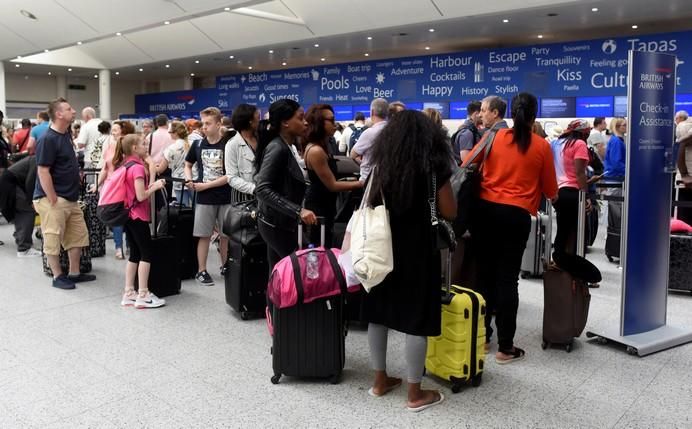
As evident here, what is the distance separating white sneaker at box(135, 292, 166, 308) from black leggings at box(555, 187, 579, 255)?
335 centimetres

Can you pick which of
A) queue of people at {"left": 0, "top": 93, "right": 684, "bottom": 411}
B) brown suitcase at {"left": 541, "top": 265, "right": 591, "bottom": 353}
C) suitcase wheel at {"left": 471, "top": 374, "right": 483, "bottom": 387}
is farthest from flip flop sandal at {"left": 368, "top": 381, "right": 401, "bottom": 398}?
brown suitcase at {"left": 541, "top": 265, "right": 591, "bottom": 353}

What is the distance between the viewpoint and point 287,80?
60.9ft

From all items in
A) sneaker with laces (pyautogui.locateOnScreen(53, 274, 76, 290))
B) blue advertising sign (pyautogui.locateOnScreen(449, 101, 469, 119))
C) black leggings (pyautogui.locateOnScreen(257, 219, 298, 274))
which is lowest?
sneaker with laces (pyautogui.locateOnScreen(53, 274, 76, 290))

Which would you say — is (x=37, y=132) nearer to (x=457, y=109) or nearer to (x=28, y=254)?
(x=28, y=254)

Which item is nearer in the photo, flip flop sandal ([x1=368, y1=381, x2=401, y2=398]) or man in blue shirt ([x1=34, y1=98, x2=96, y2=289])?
flip flop sandal ([x1=368, y1=381, x2=401, y2=398])

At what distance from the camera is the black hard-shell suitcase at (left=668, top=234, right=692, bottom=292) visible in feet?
17.4

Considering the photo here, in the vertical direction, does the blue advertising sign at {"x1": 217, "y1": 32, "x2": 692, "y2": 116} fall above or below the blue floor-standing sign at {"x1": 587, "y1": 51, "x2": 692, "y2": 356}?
above

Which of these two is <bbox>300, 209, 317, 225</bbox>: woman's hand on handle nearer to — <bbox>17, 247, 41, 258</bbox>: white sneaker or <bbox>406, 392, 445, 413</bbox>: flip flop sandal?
<bbox>406, 392, 445, 413</bbox>: flip flop sandal

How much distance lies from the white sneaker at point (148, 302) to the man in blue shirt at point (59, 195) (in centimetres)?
97

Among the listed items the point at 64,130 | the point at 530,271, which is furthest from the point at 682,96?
the point at 64,130

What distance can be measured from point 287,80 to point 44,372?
15884 mm

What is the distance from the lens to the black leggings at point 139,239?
4750 millimetres

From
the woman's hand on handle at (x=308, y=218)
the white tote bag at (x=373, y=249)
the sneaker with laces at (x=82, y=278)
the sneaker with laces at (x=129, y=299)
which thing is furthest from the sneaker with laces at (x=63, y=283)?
the white tote bag at (x=373, y=249)

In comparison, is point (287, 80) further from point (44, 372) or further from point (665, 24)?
point (44, 372)
